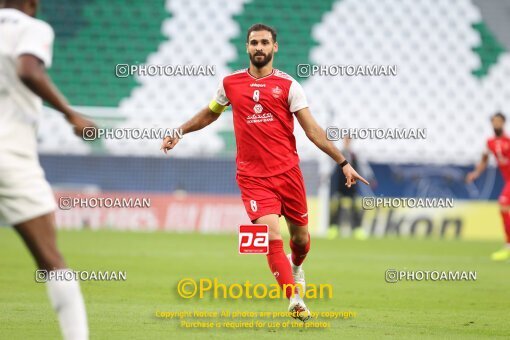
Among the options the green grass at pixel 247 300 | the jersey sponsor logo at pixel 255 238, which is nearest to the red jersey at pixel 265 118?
the jersey sponsor logo at pixel 255 238

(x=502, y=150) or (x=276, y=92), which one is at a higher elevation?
(x=276, y=92)

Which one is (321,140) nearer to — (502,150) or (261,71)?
(261,71)

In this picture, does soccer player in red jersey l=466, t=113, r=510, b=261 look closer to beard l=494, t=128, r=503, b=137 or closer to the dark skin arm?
beard l=494, t=128, r=503, b=137

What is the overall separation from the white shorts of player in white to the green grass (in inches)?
78.3

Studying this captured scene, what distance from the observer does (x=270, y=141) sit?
7.63m

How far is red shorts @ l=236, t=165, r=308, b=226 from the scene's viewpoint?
297 inches

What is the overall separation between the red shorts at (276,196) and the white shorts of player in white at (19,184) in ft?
9.70

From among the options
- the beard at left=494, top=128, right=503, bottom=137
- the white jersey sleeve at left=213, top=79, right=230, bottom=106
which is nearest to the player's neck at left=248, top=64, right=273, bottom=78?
the white jersey sleeve at left=213, top=79, right=230, bottom=106

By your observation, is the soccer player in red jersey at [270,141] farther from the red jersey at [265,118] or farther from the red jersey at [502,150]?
the red jersey at [502,150]

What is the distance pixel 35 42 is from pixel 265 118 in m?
3.15

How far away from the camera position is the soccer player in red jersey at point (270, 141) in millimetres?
7504

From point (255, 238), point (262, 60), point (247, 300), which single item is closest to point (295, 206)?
point (255, 238)

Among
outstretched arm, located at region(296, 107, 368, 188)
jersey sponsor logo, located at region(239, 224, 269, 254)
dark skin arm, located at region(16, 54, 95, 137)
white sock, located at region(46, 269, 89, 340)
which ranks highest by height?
dark skin arm, located at region(16, 54, 95, 137)

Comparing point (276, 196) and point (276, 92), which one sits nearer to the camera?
point (276, 92)
